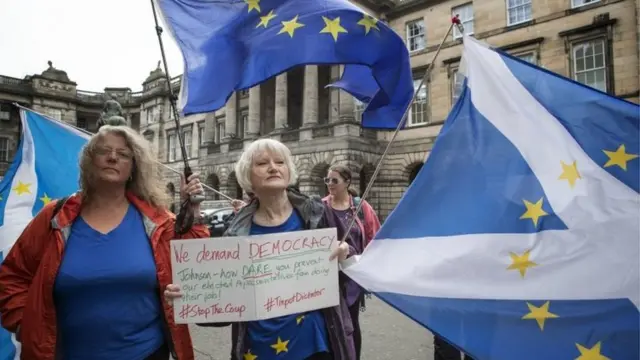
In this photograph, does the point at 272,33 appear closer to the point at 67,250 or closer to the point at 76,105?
the point at 67,250

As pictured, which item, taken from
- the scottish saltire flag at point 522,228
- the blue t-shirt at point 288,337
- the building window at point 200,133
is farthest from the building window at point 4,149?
the scottish saltire flag at point 522,228

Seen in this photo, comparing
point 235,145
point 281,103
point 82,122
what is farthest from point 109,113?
point 82,122

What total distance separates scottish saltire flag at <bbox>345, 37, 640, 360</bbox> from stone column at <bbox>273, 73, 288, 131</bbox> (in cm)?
2378

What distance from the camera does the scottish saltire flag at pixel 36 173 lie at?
154 inches

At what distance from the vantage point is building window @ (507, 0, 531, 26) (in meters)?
19.7

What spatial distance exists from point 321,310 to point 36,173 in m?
3.54

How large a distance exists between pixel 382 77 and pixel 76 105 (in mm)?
49776

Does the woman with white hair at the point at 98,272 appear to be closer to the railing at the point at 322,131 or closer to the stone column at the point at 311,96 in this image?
the railing at the point at 322,131

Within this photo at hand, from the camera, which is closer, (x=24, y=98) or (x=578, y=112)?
(x=578, y=112)

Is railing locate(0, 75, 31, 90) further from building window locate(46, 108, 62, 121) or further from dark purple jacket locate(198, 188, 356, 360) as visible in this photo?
dark purple jacket locate(198, 188, 356, 360)

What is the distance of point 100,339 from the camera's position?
1.86 m

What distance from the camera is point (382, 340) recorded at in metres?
5.24

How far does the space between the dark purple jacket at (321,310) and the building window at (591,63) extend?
758 inches

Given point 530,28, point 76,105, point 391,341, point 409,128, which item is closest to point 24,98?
point 76,105
